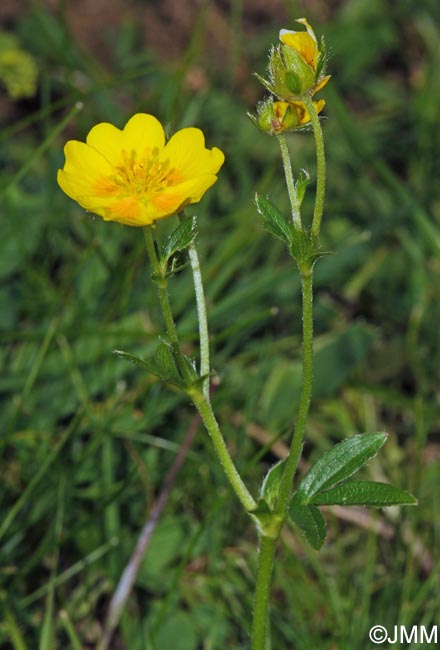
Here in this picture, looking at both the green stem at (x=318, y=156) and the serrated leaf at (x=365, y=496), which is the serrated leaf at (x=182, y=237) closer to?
the green stem at (x=318, y=156)

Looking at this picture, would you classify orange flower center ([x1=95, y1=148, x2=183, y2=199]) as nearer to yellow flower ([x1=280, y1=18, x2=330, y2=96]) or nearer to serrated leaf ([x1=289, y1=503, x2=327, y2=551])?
A: yellow flower ([x1=280, y1=18, x2=330, y2=96])

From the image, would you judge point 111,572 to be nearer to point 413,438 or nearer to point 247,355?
point 247,355

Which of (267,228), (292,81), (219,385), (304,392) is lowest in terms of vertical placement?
(219,385)

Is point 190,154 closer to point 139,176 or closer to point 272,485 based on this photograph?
point 139,176

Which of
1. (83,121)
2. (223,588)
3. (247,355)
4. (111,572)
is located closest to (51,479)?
(111,572)

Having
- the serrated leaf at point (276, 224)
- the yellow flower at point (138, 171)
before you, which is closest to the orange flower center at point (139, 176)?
the yellow flower at point (138, 171)

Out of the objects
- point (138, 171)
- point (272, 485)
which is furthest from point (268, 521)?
point (138, 171)

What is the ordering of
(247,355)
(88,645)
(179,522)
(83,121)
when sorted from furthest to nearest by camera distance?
1. (83,121)
2. (247,355)
3. (179,522)
4. (88,645)
